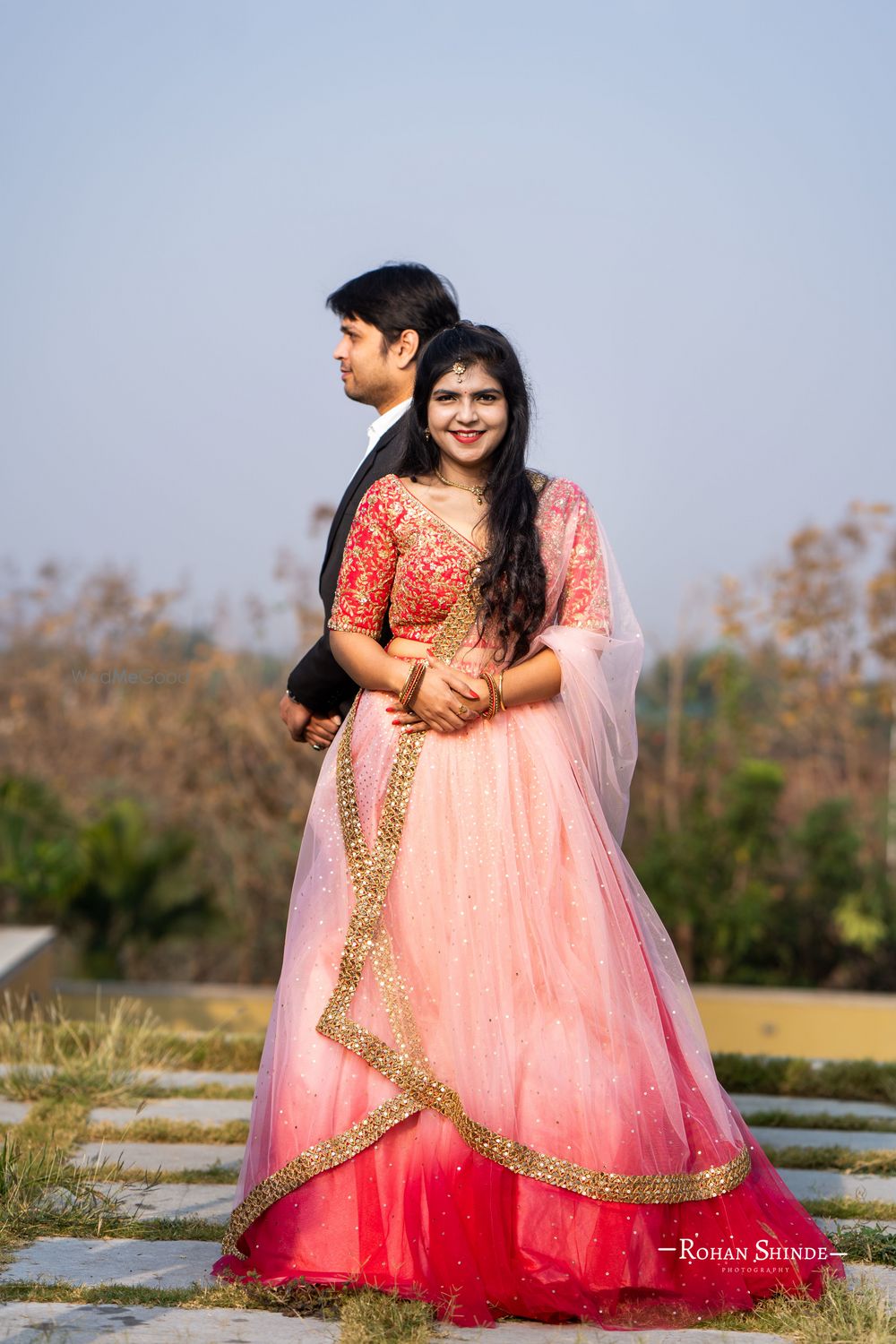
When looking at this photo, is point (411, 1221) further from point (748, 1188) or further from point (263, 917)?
point (263, 917)

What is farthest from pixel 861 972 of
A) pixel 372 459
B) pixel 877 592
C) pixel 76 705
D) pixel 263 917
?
pixel 372 459

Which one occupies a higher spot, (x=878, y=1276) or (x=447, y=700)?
(x=447, y=700)

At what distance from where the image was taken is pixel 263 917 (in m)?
12.0

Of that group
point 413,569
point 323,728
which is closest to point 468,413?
point 413,569

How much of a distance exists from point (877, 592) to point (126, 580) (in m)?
6.62

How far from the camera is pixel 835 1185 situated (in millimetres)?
4082

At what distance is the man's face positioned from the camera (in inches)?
161

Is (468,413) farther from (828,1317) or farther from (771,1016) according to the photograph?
(771,1016)

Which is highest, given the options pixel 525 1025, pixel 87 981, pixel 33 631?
pixel 33 631

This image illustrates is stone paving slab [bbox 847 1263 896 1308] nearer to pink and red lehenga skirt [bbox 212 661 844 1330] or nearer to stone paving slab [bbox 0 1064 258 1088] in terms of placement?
pink and red lehenga skirt [bbox 212 661 844 1330]

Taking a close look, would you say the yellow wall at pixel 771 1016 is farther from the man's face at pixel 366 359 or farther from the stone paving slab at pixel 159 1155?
the man's face at pixel 366 359

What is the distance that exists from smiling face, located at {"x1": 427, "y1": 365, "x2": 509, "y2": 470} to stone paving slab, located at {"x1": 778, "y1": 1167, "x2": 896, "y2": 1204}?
2078 mm

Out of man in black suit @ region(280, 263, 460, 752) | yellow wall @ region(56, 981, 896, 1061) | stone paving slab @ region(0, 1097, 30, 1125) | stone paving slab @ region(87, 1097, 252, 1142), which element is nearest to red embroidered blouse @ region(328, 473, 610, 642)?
man in black suit @ region(280, 263, 460, 752)

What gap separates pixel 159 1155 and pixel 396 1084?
141cm
